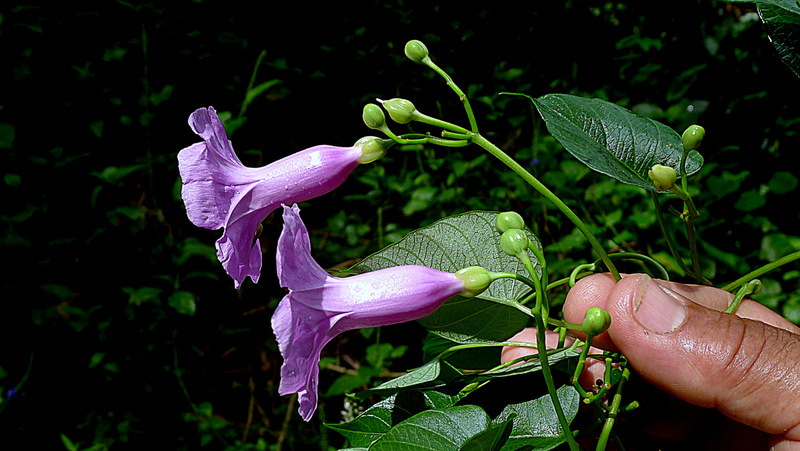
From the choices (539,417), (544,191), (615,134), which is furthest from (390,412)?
(615,134)

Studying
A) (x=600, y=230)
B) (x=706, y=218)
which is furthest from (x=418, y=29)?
(x=706, y=218)

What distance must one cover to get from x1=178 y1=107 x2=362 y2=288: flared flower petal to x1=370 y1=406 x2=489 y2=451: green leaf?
232mm

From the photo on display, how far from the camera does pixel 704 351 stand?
65 cm

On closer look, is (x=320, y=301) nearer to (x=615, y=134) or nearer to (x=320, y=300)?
(x=320, y=300)

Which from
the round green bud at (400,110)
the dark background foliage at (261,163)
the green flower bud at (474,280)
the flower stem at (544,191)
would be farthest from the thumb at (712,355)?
the dark background foliage at (261,163)

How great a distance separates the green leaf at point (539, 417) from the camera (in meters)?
0.58

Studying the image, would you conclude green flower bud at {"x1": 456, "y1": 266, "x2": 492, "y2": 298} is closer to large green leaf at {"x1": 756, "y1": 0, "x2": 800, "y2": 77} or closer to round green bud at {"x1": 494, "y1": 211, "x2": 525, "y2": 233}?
round green bud at {"x1": 494, "y1": 211, "x2": 525, "y2": 233}

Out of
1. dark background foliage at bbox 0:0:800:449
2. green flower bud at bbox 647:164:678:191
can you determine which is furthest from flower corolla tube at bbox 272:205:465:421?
dark background foliage at bbox 0:0:800:449

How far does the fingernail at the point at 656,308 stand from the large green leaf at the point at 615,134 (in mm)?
125

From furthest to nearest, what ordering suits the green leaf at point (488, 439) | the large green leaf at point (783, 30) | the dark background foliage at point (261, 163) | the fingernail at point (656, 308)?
the dark background foliage at point (261, 163)
the fingernail at point (656, 308)
the large green leaf at point (783, 30)
the green leaf at point (488, 439)

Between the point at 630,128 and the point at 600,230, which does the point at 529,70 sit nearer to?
the point at 600,230

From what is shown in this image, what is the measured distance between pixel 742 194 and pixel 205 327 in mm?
1630

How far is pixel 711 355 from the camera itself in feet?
2.10

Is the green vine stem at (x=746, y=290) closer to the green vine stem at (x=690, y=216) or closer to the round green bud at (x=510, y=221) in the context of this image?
the green vine stem at (x=690, y=216)
